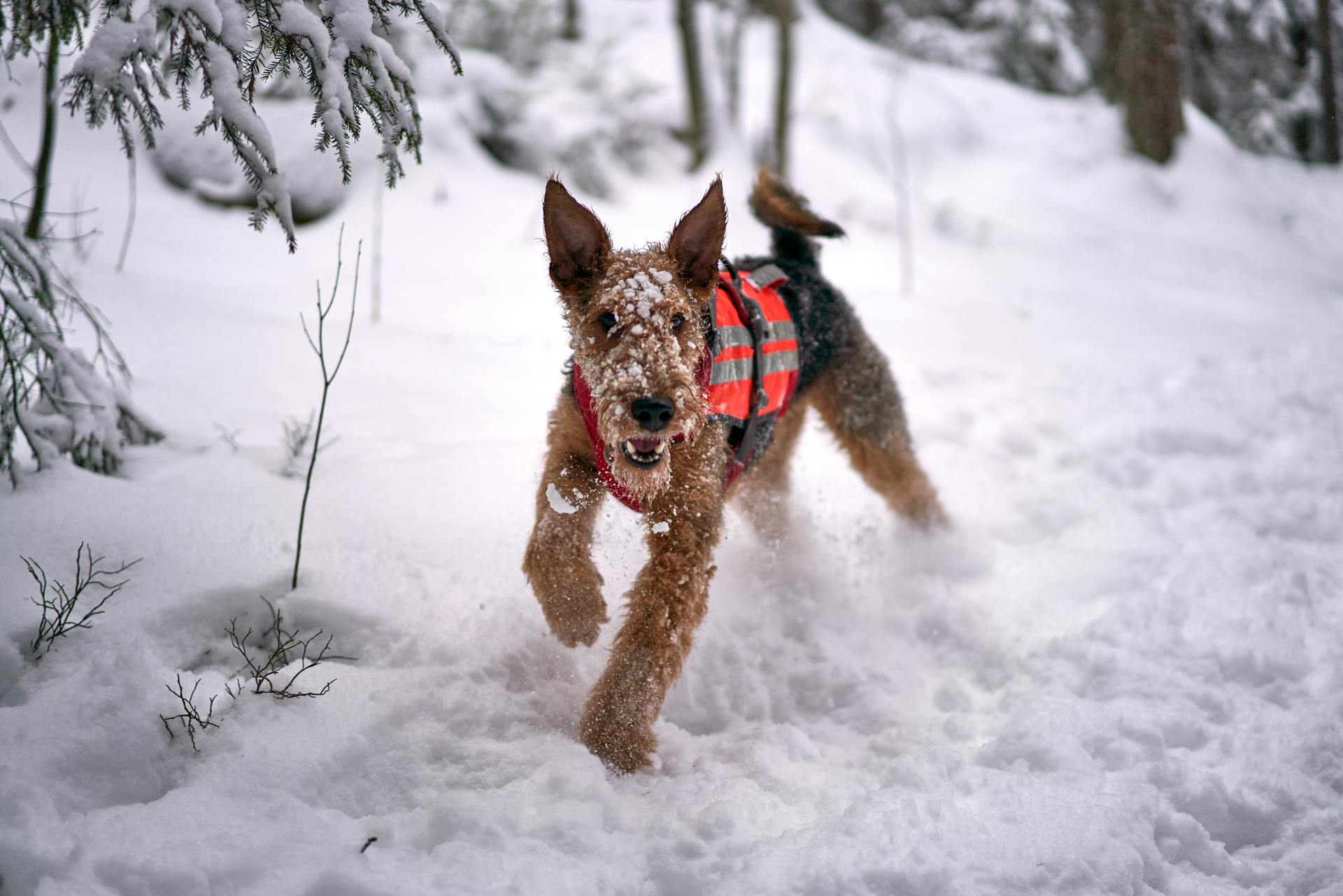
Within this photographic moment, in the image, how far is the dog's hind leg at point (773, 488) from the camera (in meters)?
3.82

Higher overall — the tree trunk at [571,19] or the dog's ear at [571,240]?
the dog's ear at [571,240]

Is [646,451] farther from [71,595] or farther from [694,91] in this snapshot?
[694,91]

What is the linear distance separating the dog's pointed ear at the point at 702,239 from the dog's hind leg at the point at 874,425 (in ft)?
4.05

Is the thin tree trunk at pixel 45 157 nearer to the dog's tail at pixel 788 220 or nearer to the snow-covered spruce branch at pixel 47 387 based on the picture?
the snow-covered spruce branch at pixel 47 387

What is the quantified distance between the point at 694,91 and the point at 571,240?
34.2ft

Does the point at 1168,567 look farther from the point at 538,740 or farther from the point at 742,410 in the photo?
the point at 538,740

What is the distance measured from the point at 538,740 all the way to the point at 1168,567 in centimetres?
299

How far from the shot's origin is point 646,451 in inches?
89.4

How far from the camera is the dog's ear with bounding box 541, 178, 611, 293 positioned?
2.34m

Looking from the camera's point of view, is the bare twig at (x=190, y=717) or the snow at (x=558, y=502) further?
the snow at (x=558, y=502)

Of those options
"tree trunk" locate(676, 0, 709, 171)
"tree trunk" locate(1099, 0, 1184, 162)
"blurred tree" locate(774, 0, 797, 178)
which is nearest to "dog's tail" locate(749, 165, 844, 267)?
"blurred tree" locate(774, 0, 797, 178)

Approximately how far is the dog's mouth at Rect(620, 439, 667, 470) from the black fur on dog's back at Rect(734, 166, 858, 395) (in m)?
1.19

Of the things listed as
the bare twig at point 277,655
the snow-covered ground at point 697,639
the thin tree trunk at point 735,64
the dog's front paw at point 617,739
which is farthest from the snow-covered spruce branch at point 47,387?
the thin tree trunk at point 735,64

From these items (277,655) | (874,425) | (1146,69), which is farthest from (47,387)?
(1146,69)
